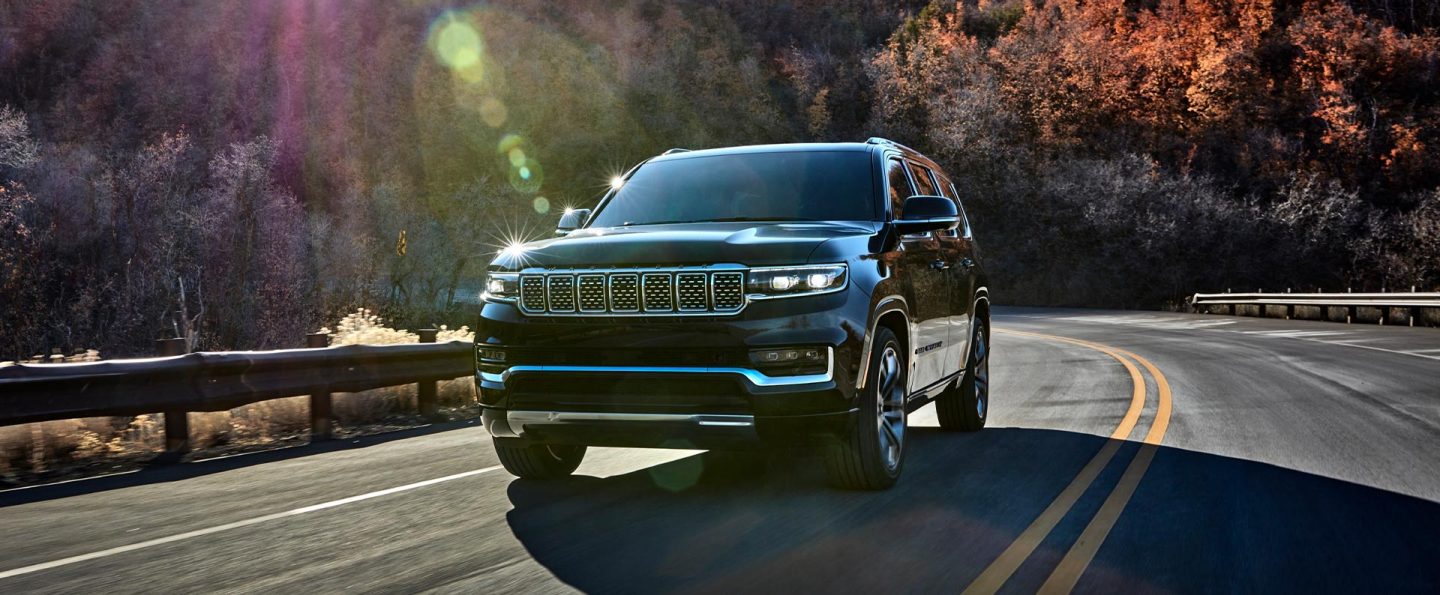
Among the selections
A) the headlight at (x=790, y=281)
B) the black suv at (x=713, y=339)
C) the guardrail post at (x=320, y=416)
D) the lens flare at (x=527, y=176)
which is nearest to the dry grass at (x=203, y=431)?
the guardrail post at (x=320, y=416)

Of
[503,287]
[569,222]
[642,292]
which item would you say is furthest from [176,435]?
[642,292]

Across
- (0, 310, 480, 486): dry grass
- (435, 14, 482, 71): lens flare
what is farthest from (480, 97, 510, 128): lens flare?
(0, 310, 480, 486): dry grass

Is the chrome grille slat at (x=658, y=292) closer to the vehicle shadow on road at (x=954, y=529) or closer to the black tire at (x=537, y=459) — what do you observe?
the vehicle shadow on road at (x=954, y=529)

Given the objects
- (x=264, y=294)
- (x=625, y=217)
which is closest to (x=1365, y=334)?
(x=625, y=217)

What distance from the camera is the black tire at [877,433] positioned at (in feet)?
20.3

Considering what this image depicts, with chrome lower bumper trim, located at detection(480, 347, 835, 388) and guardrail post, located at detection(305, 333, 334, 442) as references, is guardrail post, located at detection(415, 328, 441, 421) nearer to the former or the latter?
guardrail post, located at detection(305, 333, 334, 442)

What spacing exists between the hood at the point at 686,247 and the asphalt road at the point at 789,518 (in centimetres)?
128

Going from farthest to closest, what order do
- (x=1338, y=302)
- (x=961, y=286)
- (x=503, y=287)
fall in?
(x=1338, y=302)
(x=961, y=286)
(x=503, y=287)

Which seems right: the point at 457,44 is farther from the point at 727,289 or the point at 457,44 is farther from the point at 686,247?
the point at 727,289

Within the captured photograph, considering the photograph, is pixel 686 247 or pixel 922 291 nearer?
pixel 686 247

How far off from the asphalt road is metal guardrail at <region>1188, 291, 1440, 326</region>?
19843 mm

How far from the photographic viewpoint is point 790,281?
5.88 m

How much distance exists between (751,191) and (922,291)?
1.24 meters

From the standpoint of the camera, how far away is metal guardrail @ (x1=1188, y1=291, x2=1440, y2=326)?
89.1ft
